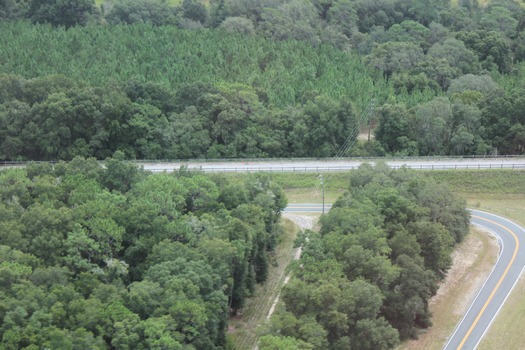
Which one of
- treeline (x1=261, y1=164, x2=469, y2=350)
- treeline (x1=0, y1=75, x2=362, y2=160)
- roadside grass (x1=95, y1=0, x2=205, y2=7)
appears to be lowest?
treeline (x1=261, y1=164, x2=469, y2=350)

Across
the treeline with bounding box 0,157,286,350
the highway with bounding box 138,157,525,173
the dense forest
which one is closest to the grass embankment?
the highway with bounding box 138,157,525,173

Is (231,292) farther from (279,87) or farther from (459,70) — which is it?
(459,70)

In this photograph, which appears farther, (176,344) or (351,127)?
(351,127)

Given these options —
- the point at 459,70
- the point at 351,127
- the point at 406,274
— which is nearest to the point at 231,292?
the point at 406,274

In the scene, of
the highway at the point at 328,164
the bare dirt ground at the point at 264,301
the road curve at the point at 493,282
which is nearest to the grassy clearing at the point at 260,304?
the bare dirt ground at the point at 264,301

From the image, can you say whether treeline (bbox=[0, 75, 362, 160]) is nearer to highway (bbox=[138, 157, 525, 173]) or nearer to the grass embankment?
highway (bbox=[138, 157, 525, 173])
